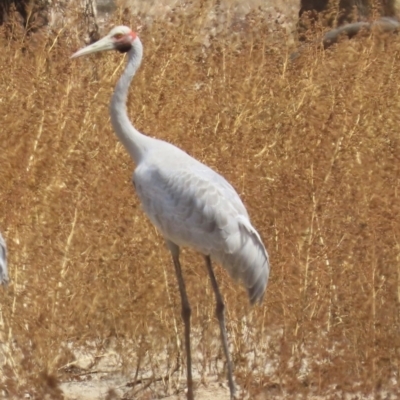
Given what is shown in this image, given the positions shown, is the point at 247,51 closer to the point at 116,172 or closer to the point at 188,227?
the point at 116,172

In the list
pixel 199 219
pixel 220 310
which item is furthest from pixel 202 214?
pixel 220 310

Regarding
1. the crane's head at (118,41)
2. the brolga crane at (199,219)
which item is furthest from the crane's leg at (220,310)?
the crane's head at (118,41)

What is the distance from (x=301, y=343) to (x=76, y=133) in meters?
2.07

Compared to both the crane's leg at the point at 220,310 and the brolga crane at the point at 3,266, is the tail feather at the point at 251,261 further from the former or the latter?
the brolga crane at the point at 3,266

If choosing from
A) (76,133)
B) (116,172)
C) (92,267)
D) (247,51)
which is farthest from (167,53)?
(92,267)

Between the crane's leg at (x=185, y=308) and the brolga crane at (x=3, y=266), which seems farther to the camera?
the crane's leg at (x=185, y=308)

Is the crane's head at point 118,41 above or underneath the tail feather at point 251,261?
above

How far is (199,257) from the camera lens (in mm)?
6062

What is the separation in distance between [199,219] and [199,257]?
0.72 metres

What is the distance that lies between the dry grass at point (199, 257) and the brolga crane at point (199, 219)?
0.66ft

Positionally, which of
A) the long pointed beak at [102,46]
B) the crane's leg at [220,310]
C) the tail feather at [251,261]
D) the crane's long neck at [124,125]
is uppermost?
the long pointed beak at [102,46]

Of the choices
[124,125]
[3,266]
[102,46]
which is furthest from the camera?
[102,46]

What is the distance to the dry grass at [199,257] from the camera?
524 centimetres

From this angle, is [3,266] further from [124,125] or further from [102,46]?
[102,46]
